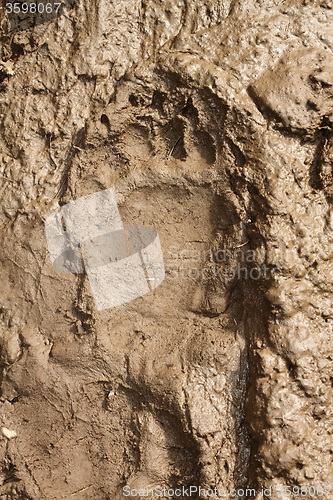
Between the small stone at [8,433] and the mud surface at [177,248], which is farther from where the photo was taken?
the small stone at [8,433]

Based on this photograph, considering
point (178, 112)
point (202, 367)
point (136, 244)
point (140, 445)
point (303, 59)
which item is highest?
point (303, 59)

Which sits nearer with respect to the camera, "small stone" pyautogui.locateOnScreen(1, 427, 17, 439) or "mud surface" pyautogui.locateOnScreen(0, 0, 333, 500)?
"mud surface" pyautogui.locateOnScreen(0, 0, 333, 500)

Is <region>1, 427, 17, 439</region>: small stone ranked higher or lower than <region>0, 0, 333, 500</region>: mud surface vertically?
lower

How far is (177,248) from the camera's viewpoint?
7.62 feet

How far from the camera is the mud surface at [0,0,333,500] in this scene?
6.80 ft

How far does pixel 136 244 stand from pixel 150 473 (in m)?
1.26

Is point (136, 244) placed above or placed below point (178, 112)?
below

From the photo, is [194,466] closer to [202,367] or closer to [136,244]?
[202,367]

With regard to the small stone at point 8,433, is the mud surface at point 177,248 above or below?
above

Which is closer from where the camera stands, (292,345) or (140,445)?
(292,345)

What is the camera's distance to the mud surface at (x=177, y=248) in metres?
2.07

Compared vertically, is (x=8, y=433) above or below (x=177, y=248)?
below

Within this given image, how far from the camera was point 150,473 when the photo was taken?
222 cm

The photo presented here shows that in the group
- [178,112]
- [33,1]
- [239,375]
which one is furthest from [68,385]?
[33,1]
